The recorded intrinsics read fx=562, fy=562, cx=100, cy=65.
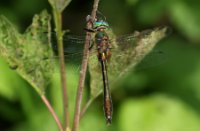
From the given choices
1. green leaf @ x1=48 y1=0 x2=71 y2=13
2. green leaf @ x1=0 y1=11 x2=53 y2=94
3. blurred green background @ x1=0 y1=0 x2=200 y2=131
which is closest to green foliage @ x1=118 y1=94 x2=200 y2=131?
blurred green background @ x1=0 y1=0 x2=200 y2=131

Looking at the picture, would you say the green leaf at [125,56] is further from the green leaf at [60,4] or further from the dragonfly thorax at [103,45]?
the green leaf at [60,4]

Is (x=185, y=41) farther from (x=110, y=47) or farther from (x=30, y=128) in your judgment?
(x=110, y=47)

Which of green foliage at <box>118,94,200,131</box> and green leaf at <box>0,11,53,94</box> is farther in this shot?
green foliage at <box>118,94,200,131</box>

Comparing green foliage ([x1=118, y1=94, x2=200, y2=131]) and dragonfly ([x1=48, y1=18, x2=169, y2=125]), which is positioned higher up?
dragonfly ([x1=48, y1=18, x2=169, y2=125])

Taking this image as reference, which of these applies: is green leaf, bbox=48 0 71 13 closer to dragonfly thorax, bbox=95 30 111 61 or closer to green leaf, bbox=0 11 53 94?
green leaf, bbox=0 11 53 94

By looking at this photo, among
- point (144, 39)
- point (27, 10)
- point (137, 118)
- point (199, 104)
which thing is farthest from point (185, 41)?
point (144, 39)

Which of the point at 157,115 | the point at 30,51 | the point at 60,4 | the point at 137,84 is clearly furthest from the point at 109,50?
the point at 137,84

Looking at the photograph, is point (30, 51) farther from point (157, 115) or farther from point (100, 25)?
point (157, 115)
